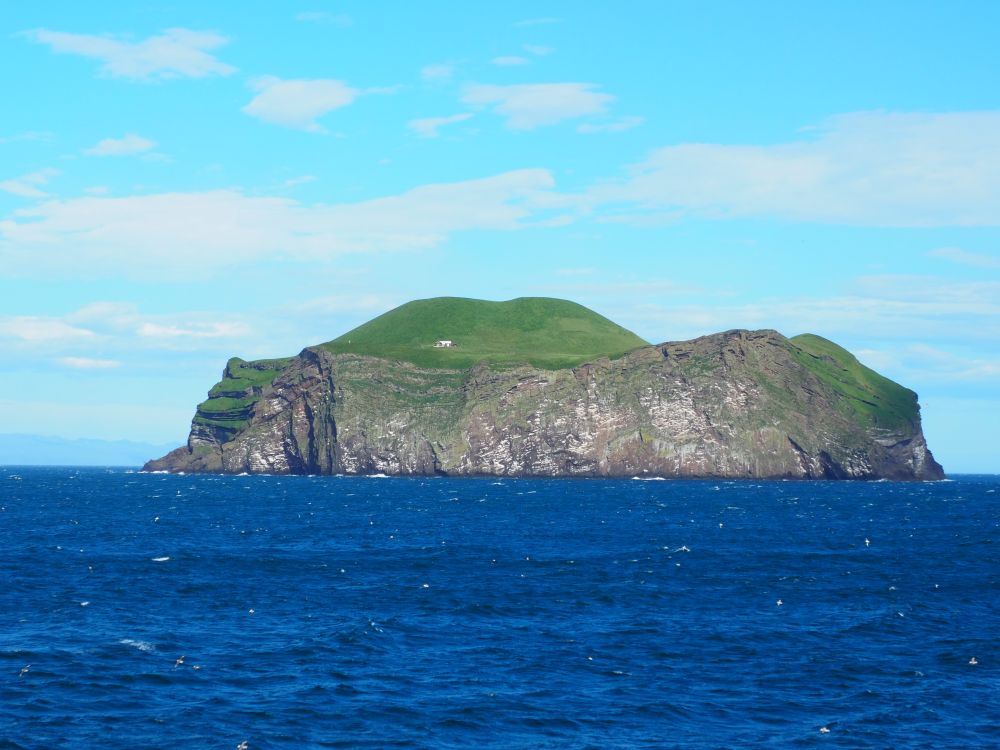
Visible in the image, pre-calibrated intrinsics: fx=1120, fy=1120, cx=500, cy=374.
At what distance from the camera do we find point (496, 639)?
51250 millimetres

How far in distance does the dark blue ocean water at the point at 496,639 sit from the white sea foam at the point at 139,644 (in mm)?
166

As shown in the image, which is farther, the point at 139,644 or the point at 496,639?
the point at 496,639

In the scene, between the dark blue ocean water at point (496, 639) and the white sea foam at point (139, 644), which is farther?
the white sea foam at point (139, 644)

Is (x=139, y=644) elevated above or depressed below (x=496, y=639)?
above

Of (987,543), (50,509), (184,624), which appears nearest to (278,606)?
(184,624)

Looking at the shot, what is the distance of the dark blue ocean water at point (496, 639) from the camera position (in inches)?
1475

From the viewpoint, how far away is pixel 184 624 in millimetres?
53906

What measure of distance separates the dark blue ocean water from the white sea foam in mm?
166

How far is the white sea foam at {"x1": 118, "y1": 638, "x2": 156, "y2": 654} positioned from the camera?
157 ft

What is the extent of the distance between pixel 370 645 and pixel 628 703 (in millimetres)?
13930

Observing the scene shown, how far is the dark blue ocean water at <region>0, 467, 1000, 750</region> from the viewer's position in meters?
37.5

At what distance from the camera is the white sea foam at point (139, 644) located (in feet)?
157

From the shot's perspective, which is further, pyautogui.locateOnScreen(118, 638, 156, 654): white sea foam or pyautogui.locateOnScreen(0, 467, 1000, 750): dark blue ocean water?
pyautogui.locateOnScreen(118, 638, 156, 654): white sea foam

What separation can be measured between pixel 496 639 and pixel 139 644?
15758 mm
